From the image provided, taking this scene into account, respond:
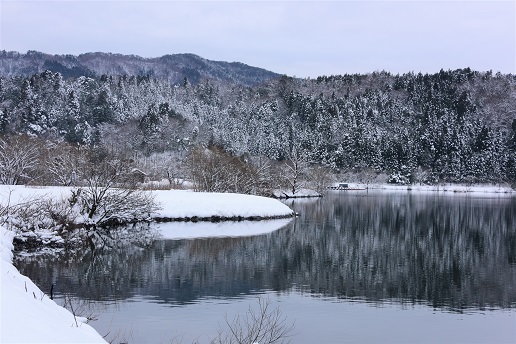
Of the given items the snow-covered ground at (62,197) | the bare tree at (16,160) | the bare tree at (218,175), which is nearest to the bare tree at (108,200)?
the snow-covered ground at (62,197)

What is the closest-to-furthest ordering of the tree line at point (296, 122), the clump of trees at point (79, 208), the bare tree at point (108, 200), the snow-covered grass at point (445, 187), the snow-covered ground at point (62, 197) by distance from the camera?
the snow-covered ground at point (62, 197) → the clump of trees at point (79, 208) → the bare tree at point (108, 200) → the tree line at point (296, 122) → the snow-covered grass at point (445, 187)

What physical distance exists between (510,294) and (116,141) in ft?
345

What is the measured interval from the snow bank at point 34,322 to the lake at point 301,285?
98.6 inches

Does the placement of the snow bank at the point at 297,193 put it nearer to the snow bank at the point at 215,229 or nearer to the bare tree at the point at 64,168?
the bare tree at the point at 64,168

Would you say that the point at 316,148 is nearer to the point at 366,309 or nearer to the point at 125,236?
the point at 125,236

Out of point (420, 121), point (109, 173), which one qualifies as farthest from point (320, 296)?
point (420, 121)

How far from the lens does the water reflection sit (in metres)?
18.2

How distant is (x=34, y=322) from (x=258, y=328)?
6.21 metres

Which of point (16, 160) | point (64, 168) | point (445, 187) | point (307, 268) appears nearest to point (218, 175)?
point (64, 168)

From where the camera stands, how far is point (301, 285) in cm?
1964

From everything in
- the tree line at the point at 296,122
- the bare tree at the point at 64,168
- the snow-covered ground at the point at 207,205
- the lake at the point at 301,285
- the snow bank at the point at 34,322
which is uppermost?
the tree line at the point at 296,122

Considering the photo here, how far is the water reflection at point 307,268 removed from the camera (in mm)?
18234

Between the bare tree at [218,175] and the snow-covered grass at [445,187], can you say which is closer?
the bare tree at [218,175]

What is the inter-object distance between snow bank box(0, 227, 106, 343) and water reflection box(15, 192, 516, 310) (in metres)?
6.06
